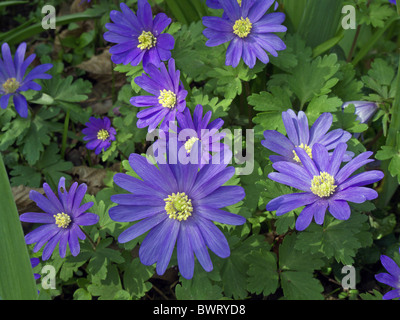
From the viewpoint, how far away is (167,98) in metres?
1.78

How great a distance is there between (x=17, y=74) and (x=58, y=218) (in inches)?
40.3

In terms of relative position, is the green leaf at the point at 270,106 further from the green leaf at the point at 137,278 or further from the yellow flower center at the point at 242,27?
the green leaf at the point at 137,278

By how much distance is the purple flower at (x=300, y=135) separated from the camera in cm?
163

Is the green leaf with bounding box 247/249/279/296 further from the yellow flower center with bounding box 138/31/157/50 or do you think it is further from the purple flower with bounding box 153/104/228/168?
the yellow flower center with bounding box 138/31/157/50

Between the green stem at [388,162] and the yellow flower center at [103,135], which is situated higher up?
the yellow flower center at [103,135]

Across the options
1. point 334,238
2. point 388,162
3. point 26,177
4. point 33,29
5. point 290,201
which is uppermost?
point 33,29

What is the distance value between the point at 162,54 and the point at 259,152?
24.5 inches

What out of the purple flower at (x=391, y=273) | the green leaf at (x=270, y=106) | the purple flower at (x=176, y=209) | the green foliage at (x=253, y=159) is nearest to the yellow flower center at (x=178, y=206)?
the purple flower at (x=176, y=209)

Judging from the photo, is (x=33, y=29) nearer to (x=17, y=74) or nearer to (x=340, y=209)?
(x=17, y=74)

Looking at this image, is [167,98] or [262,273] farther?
[167,98]

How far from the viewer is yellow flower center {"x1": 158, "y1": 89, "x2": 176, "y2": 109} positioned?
176 cm

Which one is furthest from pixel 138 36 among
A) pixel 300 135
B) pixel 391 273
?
pixel 391 273

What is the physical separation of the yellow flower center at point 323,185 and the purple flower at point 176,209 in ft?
1.05
